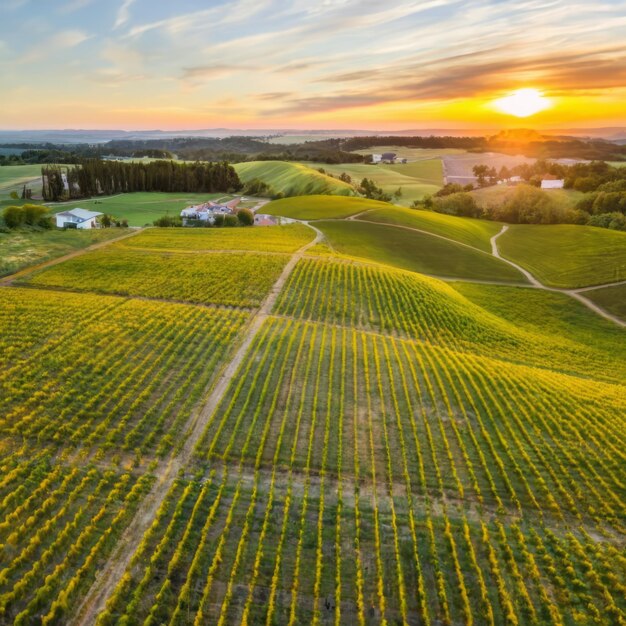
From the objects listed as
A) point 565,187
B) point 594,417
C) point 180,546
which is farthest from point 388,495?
point 565,187

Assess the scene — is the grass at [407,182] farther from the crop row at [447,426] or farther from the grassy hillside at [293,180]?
the crop row at [447,426]

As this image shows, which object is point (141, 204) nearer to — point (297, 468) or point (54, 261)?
point (54, 261)

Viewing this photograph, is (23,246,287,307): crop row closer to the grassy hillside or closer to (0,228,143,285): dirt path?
(0,228,143,285): dirt path

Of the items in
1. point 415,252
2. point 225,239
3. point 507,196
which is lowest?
point 415,252

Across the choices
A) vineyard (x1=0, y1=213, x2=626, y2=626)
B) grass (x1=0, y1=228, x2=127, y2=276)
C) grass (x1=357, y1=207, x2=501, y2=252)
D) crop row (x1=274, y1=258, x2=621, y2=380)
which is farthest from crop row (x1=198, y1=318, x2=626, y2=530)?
grass (x1=357, y1=207, x2=501, y2=252)

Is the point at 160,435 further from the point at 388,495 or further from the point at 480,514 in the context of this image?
the point at 480,514

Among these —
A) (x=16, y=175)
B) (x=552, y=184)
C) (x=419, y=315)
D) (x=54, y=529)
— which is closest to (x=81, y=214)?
(x=419, y=315)
